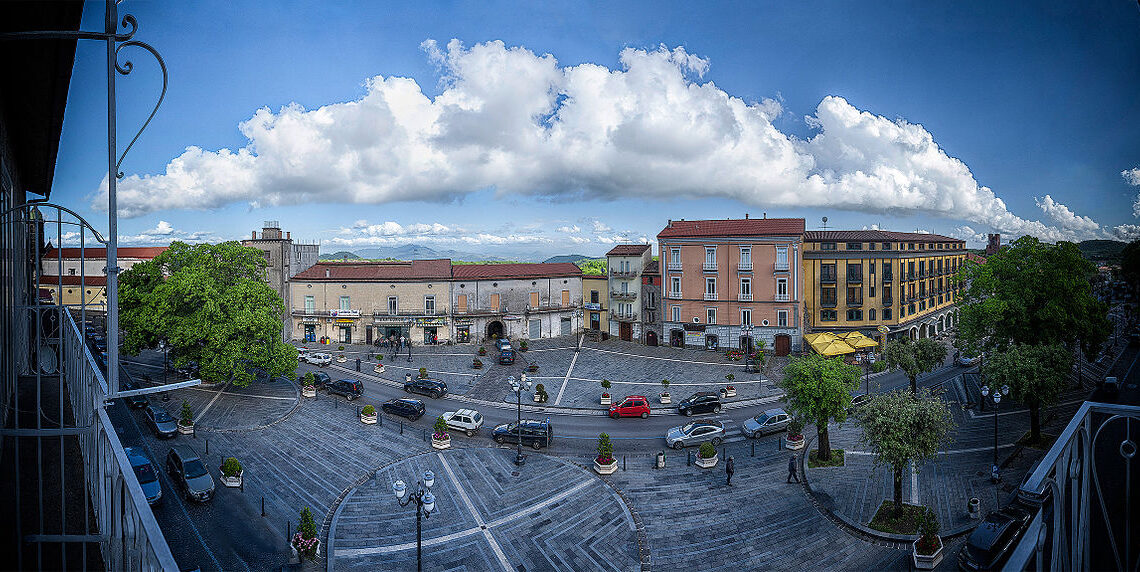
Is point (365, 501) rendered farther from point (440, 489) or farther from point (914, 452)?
point (914, 452)

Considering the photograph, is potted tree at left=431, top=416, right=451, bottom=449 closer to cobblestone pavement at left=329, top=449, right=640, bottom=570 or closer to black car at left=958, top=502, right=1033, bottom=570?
cobblestone pavement at left=329, top=449, right=640, bottom=570

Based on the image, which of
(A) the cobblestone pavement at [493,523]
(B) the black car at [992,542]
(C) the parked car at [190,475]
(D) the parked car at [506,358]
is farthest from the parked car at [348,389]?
(B) the black car at [992,542]

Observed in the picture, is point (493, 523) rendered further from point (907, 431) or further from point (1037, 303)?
point (1037, 303)

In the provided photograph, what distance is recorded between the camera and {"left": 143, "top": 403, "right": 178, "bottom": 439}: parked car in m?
21.3

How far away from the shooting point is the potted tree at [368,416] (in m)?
24.0

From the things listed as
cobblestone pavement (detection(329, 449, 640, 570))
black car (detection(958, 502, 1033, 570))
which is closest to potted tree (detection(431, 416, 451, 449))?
cobblestone pavement (detection(329, 449, 640, 570))

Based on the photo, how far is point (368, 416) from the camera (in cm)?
2412

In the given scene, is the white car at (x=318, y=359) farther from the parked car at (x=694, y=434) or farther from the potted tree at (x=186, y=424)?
the parked car at (x=694, y=434)

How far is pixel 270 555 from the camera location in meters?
13.5

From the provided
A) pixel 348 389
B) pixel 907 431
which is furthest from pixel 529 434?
pixel 907 431

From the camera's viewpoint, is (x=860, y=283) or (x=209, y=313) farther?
(x=860, y=283)

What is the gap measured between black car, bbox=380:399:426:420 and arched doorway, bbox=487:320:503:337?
841 inches

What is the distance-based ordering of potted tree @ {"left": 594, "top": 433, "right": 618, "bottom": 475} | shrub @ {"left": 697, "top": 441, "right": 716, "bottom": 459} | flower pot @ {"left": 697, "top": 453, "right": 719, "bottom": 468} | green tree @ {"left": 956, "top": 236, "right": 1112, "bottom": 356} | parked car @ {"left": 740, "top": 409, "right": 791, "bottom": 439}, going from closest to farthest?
potted tree @ {"left": 594, "top": 433, "right": 618, "bottom": 475} → shrub @ {"left": 697, "top": 441, "right": 716, "bottom": 459} → flower pot @ {"left": 697, "top": 453, "right": 719, "bottom": 468} → green tree @ {"left": 956, "top": 236, "right": 1112, "bottom": 356} → parked car @ {"left": 740, "top": 409, "right": 791, "bottom": 439}

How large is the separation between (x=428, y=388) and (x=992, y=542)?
25188 mm
